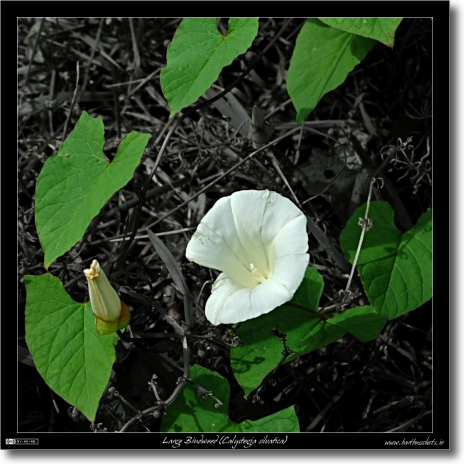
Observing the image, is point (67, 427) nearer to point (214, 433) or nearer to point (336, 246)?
point (214, 433)

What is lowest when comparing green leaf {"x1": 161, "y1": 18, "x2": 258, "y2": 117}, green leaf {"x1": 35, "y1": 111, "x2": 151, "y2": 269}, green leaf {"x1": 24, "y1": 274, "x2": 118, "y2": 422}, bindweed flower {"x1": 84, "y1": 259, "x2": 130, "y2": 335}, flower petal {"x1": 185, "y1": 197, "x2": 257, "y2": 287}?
green leaf {"x1": 24, "y1": 274, "x2": 118, "y2": 422}

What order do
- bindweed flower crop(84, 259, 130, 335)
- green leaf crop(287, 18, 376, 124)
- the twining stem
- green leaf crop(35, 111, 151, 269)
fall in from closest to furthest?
1. bindweed flower crop(84, 259, 130, 335)
2. green leaf crop(35, 111, 151, 269)
3. the twining stem
4. green leaf crop(287, 18, 376, 124)

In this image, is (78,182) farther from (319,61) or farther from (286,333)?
(319,61)

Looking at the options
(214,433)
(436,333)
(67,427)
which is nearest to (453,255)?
(436,333)

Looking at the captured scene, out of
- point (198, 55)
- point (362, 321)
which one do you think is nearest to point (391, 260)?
point (362, 321)

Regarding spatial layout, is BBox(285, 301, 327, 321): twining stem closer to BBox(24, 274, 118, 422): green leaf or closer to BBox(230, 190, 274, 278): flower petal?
BBox(230, 190, 274, 278): flower petal

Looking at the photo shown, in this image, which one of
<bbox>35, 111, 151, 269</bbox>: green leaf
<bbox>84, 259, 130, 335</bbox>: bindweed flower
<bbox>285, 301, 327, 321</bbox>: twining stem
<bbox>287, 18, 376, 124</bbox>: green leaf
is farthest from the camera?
<bbox>287, 18, 376, 124</bbox>: green leaf

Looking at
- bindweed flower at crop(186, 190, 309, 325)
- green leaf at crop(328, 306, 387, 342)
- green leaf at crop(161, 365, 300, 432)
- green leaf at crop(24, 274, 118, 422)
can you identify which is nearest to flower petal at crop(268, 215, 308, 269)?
bindweed flower at crop(186, 190, 309, 325)
